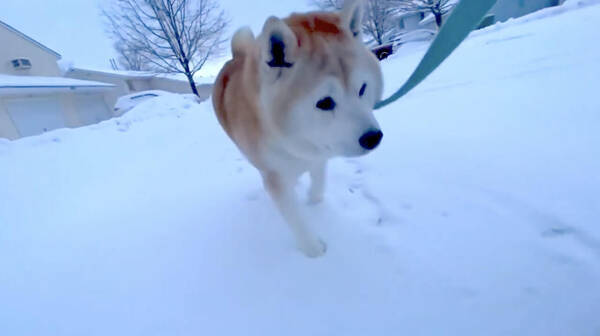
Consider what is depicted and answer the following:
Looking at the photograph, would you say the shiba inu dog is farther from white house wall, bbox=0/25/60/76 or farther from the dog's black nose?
white house wall, bbox=0/25/60/76

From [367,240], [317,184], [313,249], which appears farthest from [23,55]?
[367,240]

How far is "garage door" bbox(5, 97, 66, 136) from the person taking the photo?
31.4 ft

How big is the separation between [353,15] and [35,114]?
1380 cm

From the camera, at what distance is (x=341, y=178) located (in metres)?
1.81

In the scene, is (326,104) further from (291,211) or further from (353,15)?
(291,211)

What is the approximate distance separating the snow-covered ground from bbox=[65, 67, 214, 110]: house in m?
15.9

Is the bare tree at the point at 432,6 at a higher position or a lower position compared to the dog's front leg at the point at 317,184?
higher

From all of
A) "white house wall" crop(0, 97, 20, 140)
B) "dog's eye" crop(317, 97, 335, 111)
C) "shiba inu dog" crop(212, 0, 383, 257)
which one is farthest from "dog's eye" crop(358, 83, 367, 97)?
"white house wall" crop(0, 97, 20, 140)

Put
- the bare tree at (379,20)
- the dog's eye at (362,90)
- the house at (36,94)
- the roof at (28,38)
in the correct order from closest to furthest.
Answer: the dog's eye at (362,90)
the house at (36,94)
the roof at (28,38)
the bare tree at (379,20)

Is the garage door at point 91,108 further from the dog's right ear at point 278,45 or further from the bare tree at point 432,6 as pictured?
the bare tree at point 432,6

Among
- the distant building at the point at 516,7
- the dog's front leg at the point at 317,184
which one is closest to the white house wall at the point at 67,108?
the dog's front leg at the point at 317,184

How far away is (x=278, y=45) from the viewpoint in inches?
34.8

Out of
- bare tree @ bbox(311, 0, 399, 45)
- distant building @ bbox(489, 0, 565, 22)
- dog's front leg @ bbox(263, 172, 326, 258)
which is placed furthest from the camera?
bare tree @ bbox(311, 0, 399, 45)

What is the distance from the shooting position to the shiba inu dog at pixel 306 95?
877 millimetres
